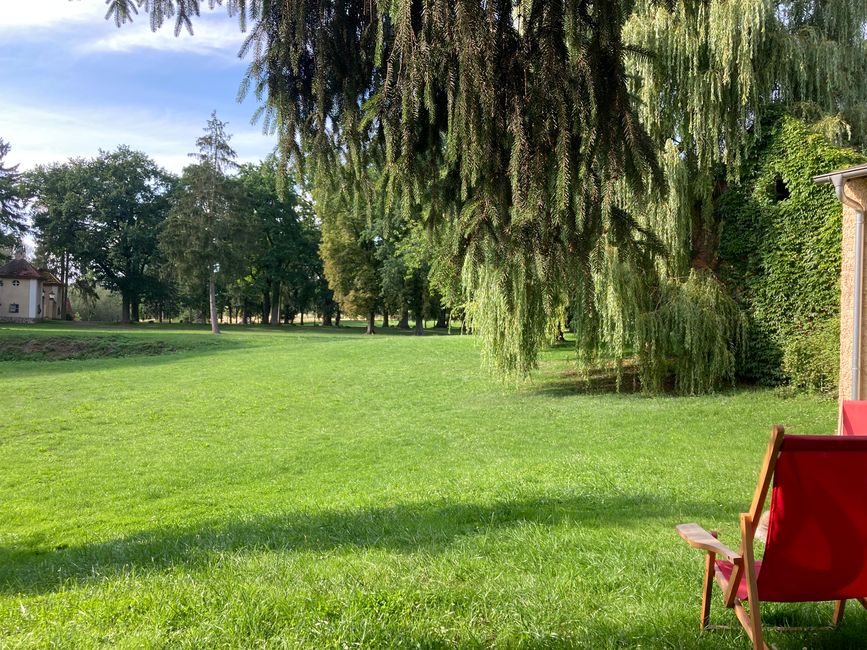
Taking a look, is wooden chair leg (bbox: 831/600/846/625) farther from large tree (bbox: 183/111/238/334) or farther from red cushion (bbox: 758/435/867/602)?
large tree (bbox: 183/111/238/334)

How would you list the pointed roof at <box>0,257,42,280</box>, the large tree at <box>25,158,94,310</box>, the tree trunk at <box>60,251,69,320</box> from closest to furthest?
1. the large tree at <box>25,158,94,310</box>
2. the pointed roof at <box>0,257,42,280</box>
3. the tree trunk at <box>60,251,69,320</box>

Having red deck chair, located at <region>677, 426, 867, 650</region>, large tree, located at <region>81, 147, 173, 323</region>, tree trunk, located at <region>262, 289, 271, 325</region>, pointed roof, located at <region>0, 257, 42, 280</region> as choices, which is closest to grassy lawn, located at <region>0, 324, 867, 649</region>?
red deck chair, located at <region>677, 426, 867, 650</region>

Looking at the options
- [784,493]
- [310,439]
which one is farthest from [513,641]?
[310,439]

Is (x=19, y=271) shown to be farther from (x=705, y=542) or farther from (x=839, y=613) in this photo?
(x=839, y=613)

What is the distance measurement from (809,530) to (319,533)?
11.7ft

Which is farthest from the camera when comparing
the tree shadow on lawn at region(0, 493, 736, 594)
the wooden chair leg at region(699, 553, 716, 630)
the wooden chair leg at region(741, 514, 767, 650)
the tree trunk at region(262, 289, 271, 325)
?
the tree trunk at region(262, 289, 271, 325)

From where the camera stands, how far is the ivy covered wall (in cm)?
1432

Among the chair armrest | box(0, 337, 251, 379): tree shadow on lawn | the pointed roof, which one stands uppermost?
the pointed roof

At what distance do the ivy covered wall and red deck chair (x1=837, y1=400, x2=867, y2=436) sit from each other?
11432 millimetres

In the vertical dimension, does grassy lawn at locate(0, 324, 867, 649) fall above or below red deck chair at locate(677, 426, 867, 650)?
below

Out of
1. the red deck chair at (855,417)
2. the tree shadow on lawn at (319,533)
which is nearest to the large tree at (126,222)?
the tree shadow on lawn at (319,533)

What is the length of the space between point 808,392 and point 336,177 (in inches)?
520

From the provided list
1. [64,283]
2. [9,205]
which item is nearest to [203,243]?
[9,205]

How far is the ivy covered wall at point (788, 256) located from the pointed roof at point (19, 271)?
57.1m
